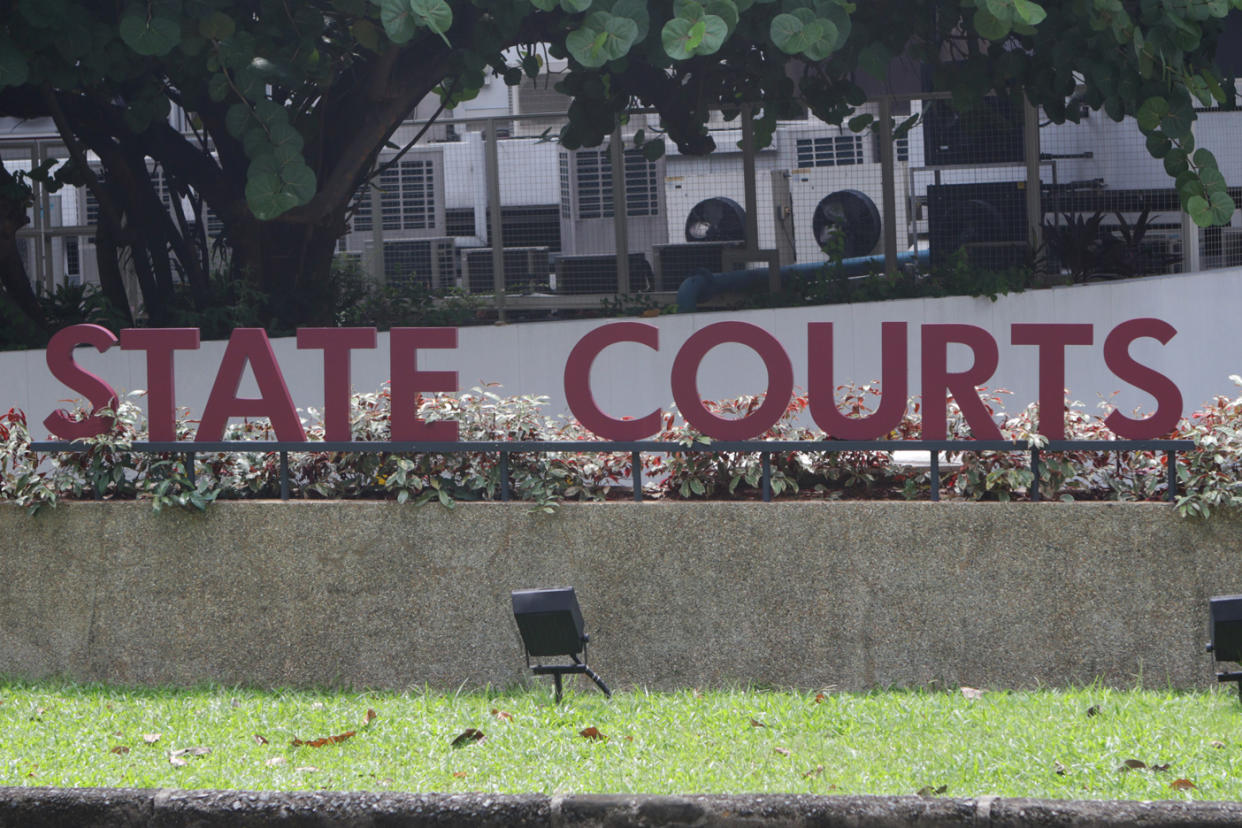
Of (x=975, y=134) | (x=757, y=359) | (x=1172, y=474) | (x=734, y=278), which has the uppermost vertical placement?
(x=975, y=134)

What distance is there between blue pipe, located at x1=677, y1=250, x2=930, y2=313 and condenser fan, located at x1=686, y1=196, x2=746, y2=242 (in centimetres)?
35

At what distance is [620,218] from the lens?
12461mm

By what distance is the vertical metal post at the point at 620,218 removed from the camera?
40.9ft

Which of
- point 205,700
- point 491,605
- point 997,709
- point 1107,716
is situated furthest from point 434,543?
point 1107,716

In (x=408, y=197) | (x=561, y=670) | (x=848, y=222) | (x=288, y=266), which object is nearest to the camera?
(x=561, y=670)

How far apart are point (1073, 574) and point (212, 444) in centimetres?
411

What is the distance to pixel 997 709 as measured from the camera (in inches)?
225

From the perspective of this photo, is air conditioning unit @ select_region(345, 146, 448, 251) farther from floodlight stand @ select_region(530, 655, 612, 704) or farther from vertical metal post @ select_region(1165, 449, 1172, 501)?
vertical metal post @ select_region(1165, 449, 1172, 501)

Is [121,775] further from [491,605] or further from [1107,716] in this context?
[1107,716]

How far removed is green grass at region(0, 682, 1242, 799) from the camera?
15.5 feet

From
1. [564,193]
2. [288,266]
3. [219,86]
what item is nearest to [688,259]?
[564,193]

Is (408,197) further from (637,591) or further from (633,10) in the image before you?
(637,591)

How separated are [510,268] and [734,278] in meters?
2.00

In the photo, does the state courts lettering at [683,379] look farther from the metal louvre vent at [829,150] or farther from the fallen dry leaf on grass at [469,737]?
the metal louvre vent at [829,150]
